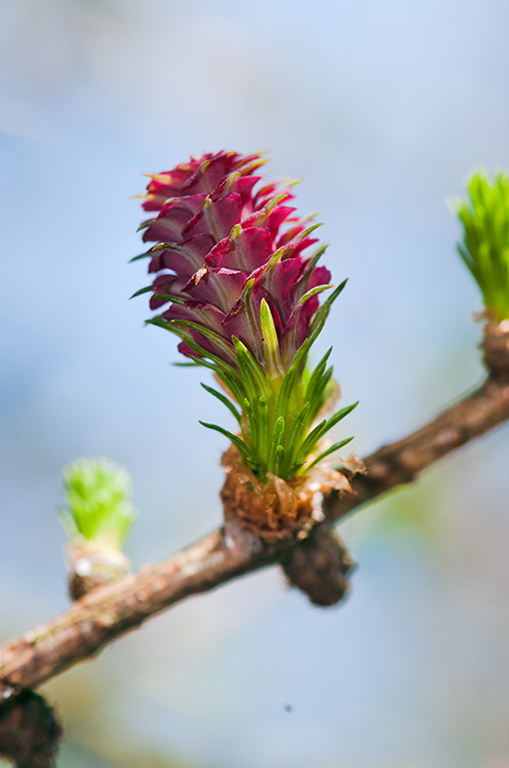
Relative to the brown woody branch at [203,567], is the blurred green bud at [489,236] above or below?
above

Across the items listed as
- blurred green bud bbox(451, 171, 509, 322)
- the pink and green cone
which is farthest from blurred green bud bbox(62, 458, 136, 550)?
blurred green bud bbox(451, 171, 509, 322)

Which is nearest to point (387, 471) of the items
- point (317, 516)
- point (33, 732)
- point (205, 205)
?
point (317, 516)

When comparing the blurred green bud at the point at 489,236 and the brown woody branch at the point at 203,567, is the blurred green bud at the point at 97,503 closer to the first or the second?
the brown woody branch at the point at 203,567

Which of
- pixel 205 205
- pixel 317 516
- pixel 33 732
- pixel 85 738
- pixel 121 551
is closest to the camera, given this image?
pixel 205 205

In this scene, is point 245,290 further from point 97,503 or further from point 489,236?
point 97,503

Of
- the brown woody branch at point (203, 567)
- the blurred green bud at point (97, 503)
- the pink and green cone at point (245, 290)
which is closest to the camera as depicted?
the pink and green cone at point (245, 290)

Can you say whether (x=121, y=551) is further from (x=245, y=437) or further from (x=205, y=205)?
(x=205, y=205)

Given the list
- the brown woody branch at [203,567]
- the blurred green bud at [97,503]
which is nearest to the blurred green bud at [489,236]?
the brown woody branch at [203,567]
